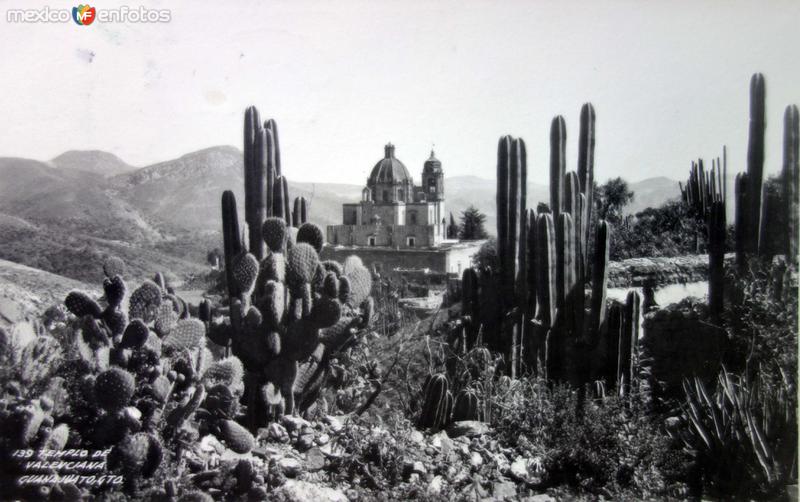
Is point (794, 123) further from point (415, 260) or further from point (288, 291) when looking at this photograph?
point (415, 260)

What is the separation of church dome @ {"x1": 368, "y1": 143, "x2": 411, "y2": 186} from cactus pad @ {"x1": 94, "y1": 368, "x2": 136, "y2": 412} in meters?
37.6

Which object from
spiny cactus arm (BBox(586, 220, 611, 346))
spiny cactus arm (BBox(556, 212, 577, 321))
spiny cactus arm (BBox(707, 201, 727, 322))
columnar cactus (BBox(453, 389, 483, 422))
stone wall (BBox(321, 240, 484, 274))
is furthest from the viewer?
stone wall (BBox(321, 240, 484, 274))

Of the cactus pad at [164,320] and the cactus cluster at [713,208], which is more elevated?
the cactus cluster at [713,208]

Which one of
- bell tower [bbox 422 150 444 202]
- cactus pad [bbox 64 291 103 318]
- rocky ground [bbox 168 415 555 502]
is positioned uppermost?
bell tower [bbox 422 150 444 202]

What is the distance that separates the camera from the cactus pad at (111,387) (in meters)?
4.19

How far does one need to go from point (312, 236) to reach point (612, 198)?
1801 cm

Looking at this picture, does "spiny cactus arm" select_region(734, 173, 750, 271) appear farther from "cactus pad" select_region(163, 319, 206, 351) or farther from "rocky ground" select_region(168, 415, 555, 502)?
"cactus pad" select_region(163, 319, 206, 351)

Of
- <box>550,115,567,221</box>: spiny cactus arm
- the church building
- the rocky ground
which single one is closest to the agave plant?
the rocky ground

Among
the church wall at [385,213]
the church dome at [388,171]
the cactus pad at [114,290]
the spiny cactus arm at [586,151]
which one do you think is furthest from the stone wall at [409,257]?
the cactus pad at [114,290]

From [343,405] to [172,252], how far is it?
22495 millimetres

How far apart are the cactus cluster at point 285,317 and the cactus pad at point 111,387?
4.50 feet

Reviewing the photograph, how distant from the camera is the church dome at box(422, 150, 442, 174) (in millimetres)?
43625

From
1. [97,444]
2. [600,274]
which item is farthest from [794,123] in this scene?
[97,444]

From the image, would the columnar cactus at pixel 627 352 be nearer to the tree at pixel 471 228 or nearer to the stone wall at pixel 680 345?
the stone wall at pixel 680 345
